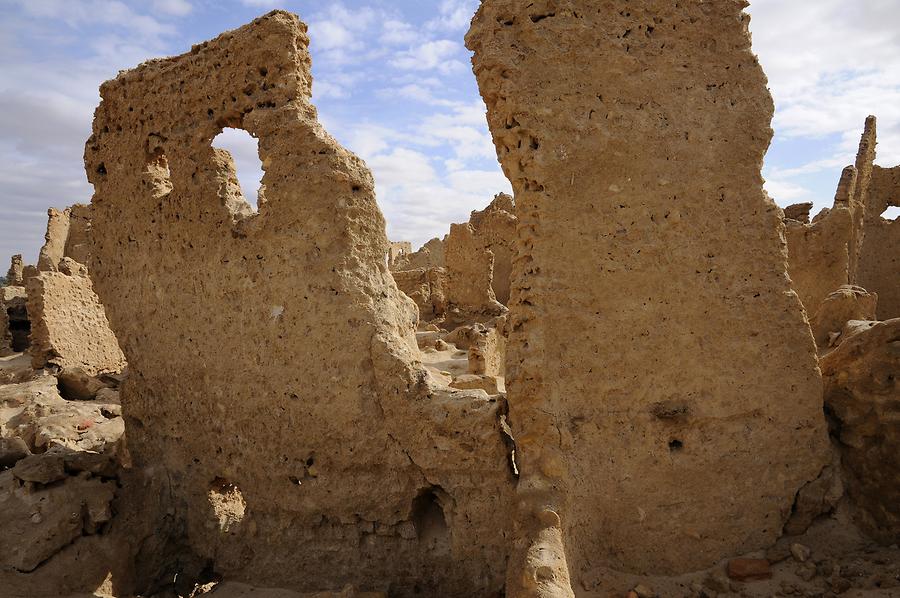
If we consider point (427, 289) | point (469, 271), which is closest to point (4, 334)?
point (427, 289)

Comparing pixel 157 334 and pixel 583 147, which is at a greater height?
pixel 583 147

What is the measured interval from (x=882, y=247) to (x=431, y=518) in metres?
11.8

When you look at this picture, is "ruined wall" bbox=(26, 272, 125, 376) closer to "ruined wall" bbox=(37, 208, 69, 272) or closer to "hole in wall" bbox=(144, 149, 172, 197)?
"hole in wall" bbox=(144, 149, 172, 197)

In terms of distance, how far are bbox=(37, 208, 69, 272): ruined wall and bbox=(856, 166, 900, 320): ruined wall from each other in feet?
67.8

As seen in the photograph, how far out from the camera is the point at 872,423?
11.7 feet

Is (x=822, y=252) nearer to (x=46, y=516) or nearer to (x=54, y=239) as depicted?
(x=46, y=516)

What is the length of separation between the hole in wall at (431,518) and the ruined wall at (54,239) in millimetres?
17134

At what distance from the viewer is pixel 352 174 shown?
4.02 m

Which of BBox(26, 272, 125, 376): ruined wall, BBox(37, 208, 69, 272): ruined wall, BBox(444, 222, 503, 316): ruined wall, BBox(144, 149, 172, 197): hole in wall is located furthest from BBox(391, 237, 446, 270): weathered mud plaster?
BBox(144, 149, 172, 197): hole in wall

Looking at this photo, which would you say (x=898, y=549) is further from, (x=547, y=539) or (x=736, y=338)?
(x=547, y=539)

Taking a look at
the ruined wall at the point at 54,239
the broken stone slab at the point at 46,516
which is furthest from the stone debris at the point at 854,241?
the ruined wall at the point at 54,239

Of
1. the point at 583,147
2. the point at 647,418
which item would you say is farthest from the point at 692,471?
the point at 583,147

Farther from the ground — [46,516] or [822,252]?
[822,252]

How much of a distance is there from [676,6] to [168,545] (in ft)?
17.8
